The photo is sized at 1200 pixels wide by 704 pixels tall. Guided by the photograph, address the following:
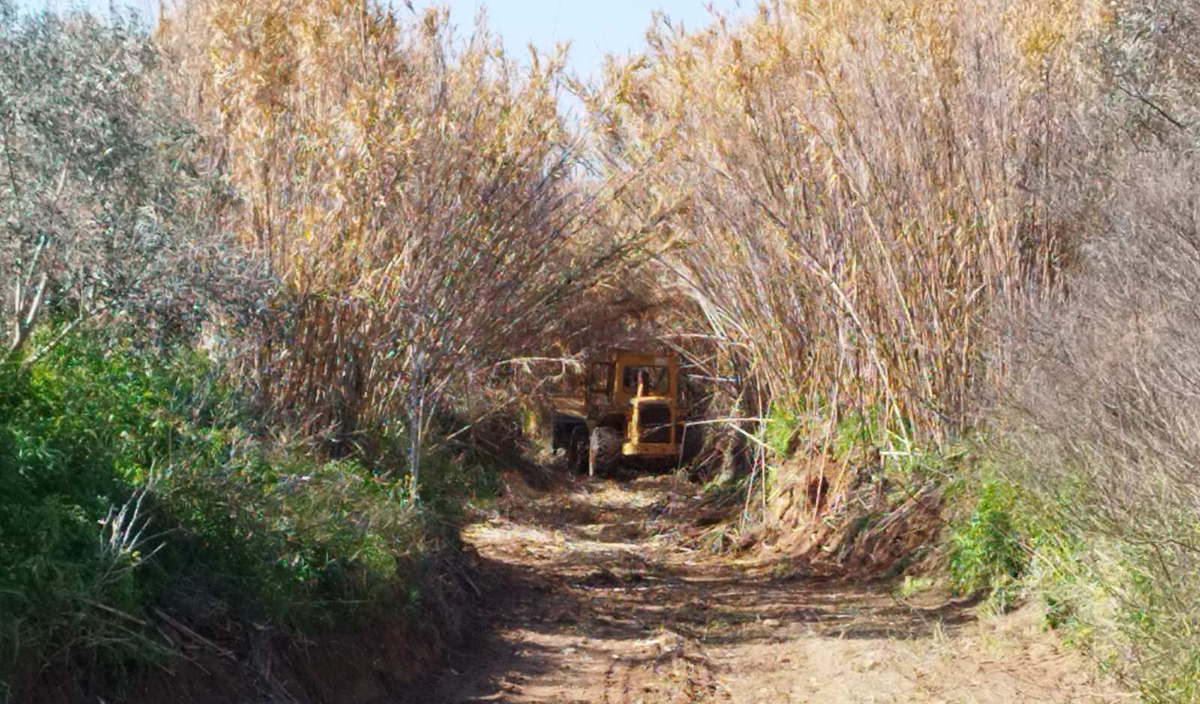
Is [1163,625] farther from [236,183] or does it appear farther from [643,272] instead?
[643,272]

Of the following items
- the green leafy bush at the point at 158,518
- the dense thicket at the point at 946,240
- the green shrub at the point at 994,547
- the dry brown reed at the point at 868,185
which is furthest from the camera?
the dry brown reed at the point at 868,185

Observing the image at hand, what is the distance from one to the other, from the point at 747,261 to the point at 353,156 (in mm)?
4349

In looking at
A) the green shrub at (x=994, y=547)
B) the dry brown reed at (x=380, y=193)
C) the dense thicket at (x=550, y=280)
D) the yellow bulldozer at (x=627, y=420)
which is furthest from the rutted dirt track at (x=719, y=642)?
the yellow bulldozer at (x=627, y=420)

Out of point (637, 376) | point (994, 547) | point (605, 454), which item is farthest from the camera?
point (637, 376)

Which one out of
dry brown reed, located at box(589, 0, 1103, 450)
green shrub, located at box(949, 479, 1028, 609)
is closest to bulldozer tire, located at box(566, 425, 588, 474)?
dry brown reed, located at box(589, 0, 1103, 450)

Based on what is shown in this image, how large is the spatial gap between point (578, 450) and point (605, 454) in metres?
1.26

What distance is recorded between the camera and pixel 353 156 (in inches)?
388

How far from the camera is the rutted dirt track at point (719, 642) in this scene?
746 centimetres

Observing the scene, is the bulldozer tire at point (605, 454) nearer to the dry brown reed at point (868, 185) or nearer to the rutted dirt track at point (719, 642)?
the rutted dirt track at point (719, 642)

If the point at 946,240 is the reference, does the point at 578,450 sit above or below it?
below

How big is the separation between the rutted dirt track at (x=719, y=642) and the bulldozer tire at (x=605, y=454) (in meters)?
7.28

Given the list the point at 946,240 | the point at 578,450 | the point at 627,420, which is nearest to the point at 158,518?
the point at 946,240

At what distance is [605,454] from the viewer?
2106cm

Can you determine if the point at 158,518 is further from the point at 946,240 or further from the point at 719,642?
the point at 946,240
